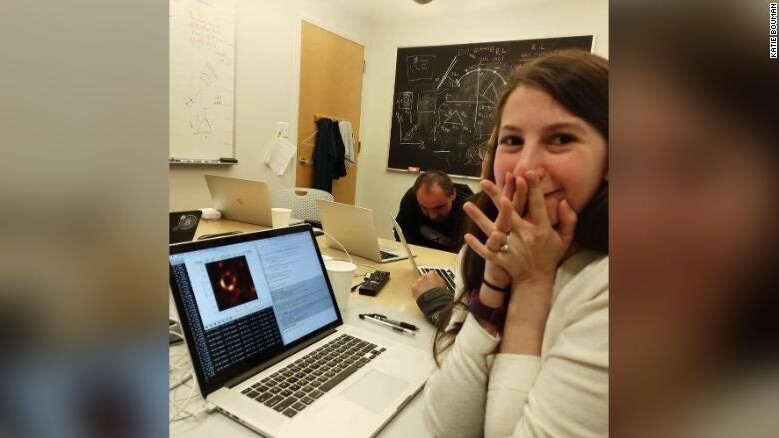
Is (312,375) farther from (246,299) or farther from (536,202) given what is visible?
(536,202)

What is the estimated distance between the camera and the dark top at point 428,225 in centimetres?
243

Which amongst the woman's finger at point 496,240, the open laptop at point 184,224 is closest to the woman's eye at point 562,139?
the woman's finger at point 496,240

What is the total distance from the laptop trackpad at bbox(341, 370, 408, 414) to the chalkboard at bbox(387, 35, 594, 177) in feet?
9.42

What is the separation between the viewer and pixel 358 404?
0.72 metres

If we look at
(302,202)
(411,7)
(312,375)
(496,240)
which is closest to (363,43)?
(411,7)

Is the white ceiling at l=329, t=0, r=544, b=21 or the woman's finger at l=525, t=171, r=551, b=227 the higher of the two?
the white ceiling at l=329, t=0, r=544, b=21

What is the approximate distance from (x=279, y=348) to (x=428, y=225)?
70.7 inches

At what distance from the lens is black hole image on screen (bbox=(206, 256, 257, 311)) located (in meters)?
0.78

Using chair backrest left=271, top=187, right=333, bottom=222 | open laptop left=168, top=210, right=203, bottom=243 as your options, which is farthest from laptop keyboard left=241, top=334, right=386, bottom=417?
chair backrest left=271, top=187, right=333, bottom=222

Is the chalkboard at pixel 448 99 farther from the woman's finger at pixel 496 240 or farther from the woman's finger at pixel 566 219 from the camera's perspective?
the woman's finger at pixel 566 219

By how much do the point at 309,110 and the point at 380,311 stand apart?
2808 mm

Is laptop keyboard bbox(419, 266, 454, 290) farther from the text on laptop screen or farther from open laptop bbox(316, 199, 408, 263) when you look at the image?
the text on laptop screen

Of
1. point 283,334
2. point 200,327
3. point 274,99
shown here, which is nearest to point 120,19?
point 200,327

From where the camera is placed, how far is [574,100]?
39 centimetres
